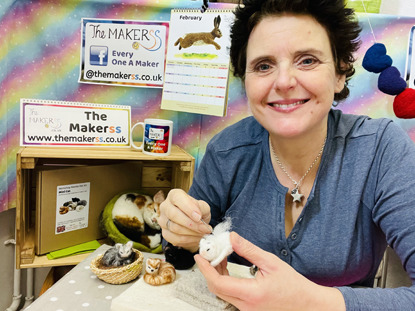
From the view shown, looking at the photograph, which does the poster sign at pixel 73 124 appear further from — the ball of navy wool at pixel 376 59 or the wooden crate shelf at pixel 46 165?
the ball of navy wool at pixel 376 59

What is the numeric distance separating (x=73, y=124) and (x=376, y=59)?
46.5 inches

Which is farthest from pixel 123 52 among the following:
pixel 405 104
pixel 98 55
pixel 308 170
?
pixel 405 104

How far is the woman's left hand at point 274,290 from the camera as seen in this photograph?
2.17 feet

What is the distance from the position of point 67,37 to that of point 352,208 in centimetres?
127

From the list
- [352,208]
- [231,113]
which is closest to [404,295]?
[352,208]

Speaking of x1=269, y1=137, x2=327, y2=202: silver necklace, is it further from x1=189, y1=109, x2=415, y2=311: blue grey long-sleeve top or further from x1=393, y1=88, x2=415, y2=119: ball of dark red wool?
x1=393, y1=88, x2=415, y2=119: ball of dark red wool

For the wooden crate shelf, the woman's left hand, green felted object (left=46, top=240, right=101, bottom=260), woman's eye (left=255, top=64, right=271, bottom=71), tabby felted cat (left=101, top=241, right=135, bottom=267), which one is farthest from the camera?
green felted object (left=46, top=240, right=101, bottom=260)

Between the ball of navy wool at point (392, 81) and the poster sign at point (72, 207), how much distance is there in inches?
48.0

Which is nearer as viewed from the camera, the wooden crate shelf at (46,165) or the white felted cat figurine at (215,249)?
the white felted cat figurine at (215,249)

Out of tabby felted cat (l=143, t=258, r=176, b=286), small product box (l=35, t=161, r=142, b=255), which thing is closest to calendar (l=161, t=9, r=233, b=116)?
small product box (l=35, t=161, r=142, b=255)

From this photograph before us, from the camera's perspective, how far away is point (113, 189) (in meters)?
1.47

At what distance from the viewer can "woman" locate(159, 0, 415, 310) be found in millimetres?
827

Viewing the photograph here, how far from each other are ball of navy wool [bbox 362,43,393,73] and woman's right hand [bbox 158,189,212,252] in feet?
2.97

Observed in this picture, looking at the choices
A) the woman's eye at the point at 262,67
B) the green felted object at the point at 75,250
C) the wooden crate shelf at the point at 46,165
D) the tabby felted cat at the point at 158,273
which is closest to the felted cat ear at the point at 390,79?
the woman's eye at the point at 262,67
